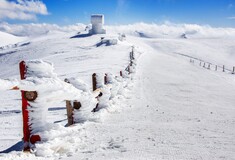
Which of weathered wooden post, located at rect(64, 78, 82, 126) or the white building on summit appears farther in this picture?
the white building on summit

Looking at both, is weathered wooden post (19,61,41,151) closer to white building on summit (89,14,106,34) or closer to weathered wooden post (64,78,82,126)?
weathered wooden post (64,78,82,126)

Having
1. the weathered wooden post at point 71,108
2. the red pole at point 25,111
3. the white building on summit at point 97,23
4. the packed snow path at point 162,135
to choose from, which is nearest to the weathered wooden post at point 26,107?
the red pole at point 25,111

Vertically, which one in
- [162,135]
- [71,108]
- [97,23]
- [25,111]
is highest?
[97,23]

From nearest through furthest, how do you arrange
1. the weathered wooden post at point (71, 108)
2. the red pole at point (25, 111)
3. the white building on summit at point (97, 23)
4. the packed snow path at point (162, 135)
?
1. the red pole at point (25, 111)
2. the packed snow path at point (162, 135)
3. the weathered wooden post at point (71, 108)
4. the white building on summit at point (97, 23)

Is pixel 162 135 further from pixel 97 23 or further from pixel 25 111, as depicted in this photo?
pixel 97 23

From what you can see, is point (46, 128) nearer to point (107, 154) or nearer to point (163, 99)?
point (107, 154)

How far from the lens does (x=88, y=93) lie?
18.1ft

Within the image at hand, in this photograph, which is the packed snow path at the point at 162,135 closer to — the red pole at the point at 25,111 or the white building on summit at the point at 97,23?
the red pole at the point at 25,111

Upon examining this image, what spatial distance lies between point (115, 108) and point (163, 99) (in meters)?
2.84

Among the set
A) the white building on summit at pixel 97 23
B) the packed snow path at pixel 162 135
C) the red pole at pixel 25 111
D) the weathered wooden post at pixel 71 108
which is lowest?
the packed snow path at pixel 162 135

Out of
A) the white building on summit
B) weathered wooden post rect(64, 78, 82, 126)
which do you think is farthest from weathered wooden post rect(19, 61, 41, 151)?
the white building on summit

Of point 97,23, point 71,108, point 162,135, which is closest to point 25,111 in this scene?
point 71,108

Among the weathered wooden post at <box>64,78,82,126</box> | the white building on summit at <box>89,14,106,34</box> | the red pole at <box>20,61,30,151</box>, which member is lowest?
the weathered wooden post at <box>64,78,82,126</box>

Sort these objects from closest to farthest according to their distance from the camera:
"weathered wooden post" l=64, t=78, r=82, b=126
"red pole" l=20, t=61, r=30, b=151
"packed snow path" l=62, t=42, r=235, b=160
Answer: "red pole" l=20, t=61, r=30, b=151 < "packed snow path" l=62, t=42, r=235, b=160 < "weathered wooden post" l=64, t=78, r=82, b=126
